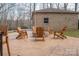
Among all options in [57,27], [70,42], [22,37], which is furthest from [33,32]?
[70,42]

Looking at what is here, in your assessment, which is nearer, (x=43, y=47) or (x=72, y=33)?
(x=72, y=33)

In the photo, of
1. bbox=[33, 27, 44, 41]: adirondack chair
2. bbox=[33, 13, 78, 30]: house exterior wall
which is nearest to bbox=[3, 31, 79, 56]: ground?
bbox=[33, 27, 44, 41]: adirondack chair

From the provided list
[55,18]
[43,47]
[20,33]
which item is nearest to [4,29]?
[20,33]

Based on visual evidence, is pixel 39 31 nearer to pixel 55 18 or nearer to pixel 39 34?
pixel 39 34

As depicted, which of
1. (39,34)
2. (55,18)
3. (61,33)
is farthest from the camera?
(39,34)

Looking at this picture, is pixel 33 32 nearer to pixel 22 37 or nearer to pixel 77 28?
pixel 22 37

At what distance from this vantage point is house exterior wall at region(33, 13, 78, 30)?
3.73 meters

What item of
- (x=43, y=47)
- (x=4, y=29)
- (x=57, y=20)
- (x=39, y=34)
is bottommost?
(x=43, y=47)

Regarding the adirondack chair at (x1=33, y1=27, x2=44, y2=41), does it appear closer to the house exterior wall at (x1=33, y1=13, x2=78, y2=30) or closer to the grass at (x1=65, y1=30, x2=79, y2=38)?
the house exterior wall at (x1=33, y1=13, x2=78, y2=30)

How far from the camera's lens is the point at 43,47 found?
12.8ft

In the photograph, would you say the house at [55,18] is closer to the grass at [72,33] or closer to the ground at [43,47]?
the grass at [72,33]

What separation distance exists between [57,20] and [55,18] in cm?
6

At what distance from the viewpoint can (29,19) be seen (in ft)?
12.5

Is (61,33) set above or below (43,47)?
above
